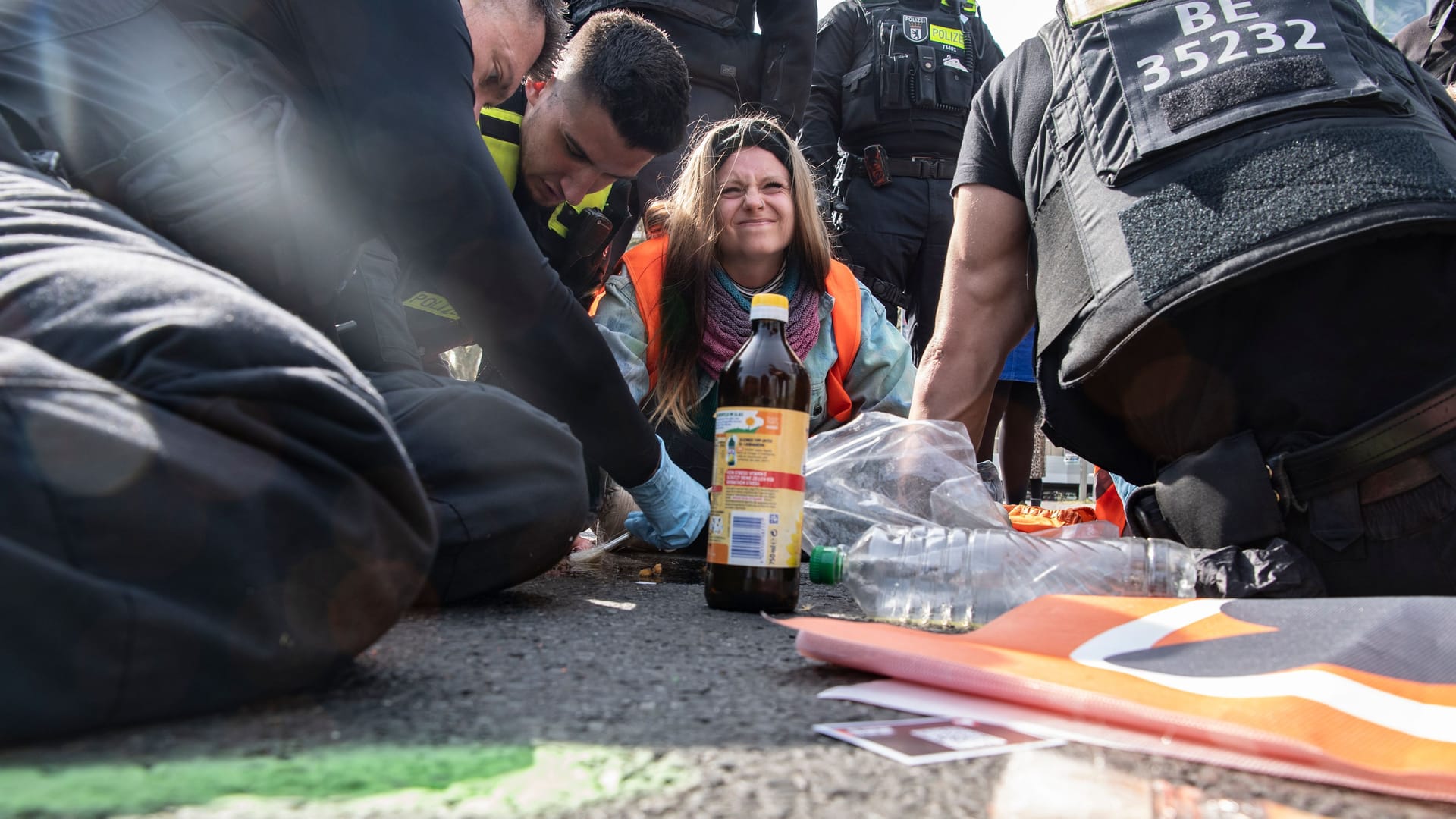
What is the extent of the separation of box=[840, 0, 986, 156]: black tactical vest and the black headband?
1030mm

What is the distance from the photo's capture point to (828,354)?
3145 mm

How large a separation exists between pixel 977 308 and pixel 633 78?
1210mm

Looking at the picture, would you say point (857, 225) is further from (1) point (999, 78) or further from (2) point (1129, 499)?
(2) point (1129, 499)

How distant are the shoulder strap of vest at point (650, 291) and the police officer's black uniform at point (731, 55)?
0.66 m

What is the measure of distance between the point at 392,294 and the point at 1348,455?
2.15 meters

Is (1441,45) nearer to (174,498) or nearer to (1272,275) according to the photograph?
(1272,275)

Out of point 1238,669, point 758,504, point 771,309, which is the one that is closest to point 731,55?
point 771,309

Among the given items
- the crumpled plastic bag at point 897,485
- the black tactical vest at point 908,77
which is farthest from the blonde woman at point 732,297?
the black tactical vest at point 908,77

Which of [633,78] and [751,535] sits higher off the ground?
[633,78]

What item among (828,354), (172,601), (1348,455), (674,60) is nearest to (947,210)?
(828,354)

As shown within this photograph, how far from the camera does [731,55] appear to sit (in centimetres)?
391

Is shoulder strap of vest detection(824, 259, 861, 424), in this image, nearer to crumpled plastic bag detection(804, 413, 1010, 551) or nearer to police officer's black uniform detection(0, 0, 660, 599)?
crumpled plastic bag detection(804, 413, 1010, 551)

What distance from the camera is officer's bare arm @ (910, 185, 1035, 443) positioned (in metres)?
2.12

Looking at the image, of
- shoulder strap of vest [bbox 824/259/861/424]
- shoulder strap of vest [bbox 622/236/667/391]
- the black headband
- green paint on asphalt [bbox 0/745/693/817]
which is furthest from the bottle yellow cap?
the black headband
